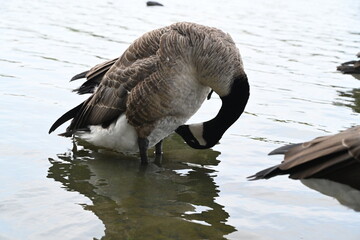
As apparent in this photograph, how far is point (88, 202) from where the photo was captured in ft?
15.9

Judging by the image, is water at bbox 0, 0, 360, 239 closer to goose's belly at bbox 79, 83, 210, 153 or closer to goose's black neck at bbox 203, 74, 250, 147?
goose's belly at bbox 79, 83, 210, 153

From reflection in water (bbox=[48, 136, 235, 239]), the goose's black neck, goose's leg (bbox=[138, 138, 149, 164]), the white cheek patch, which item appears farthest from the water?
the goose's black neck

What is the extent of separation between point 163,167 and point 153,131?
472 mm

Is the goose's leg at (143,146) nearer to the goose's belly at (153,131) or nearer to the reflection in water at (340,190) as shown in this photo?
the goose's belly at (153,131)

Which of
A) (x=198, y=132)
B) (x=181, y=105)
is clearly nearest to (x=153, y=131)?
(x=181, y=105)

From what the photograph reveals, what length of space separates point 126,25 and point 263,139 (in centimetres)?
1046

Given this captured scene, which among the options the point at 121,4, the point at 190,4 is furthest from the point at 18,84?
the point at 190,4

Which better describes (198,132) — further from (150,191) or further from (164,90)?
(150,191)

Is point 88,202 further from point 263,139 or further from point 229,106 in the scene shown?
point 263,139

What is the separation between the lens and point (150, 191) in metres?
5.32

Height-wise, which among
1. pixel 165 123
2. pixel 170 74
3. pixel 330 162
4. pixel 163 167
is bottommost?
pixel 163 167

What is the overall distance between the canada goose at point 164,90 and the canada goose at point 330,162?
1.84 meters

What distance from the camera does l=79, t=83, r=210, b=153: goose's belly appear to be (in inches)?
224

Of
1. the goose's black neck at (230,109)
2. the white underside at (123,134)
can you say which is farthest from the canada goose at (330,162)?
the white underside at (123,134)
